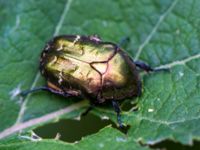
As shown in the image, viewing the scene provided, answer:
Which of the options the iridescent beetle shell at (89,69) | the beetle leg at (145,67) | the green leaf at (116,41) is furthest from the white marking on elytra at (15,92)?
the beetle leg at (145,67)

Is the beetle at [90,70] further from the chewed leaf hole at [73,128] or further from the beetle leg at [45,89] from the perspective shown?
the chewed leaf hole at [73,128]


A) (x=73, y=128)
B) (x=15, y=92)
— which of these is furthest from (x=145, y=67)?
(x=15, y=92)

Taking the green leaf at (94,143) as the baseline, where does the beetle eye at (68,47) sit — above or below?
above

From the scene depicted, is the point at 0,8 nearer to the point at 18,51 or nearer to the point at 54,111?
the point at 18,51

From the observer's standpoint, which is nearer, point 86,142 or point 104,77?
point 86,142

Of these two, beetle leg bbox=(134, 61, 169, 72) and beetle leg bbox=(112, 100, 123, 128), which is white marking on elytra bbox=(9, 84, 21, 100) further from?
beetle leg bbox=(134, 61, 169, 72)

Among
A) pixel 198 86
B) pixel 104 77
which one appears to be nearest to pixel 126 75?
pixel 104 77

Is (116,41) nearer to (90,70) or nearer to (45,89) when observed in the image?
(90,70)

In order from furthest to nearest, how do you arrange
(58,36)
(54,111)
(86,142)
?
(58,36) → (54,111) → (86,142)
